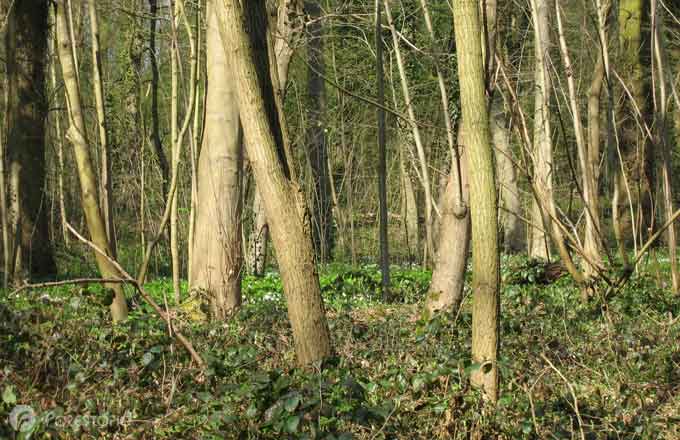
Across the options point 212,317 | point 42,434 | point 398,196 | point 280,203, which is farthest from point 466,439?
point 398,196

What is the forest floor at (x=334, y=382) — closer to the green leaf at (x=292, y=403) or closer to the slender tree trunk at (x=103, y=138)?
the green leaf at (x=292, y=403)

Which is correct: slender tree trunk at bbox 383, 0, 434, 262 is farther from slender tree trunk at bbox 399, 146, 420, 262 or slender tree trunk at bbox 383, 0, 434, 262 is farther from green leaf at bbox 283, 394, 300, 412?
green leaf at bbox 283, 394, 300, 412

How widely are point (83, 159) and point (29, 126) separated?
6.55 m

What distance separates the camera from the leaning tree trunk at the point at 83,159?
602cm

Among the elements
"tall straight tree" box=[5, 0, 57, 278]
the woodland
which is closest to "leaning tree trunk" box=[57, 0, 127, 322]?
the woodland

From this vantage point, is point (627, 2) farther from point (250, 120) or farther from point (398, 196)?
point (250, 120)

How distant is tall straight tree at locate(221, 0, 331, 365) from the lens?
4.10 meters

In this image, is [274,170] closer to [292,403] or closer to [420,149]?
[292,403]

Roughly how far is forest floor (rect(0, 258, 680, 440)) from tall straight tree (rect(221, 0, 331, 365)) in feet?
0.76

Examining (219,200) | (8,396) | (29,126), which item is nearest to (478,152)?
(8,396)

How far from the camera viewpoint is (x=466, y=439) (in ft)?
12.4

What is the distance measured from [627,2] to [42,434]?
47.2ft

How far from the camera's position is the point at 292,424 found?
3.22 metres

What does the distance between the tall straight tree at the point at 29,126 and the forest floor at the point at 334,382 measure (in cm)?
663
